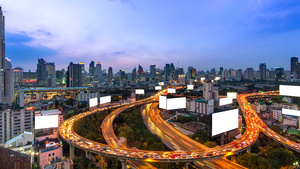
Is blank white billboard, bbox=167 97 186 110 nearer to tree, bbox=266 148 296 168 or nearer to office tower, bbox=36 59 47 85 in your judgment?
tree, bbox=266 148 296 168

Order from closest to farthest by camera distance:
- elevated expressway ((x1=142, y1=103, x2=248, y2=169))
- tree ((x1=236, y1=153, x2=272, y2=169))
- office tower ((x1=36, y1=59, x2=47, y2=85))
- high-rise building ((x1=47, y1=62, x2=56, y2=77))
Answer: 1. tree ((x1=236, y1=153, x2=272, y2=169))
2. elevated expressway ((x1=142, y1=103, x2=248, y2=169))
3. office tower ((x1=36, y1=59, x2=47, y2=85))
4. high-rise building ((x1=47, y1=62, x2=56, y2=77))

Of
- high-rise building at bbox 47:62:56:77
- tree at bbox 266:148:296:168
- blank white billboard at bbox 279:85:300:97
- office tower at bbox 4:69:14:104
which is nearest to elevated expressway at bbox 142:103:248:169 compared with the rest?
tree at bbox 266:148:296:168

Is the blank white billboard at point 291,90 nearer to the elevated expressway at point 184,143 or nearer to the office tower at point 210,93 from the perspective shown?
the office tower at point 210,93

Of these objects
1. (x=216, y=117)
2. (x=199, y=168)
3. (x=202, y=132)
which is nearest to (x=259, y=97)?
(x=202, y=132)

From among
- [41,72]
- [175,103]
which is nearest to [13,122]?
[175,103]

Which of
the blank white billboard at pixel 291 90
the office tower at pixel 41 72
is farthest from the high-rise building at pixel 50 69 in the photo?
the blank white billboard at pixel 291 90

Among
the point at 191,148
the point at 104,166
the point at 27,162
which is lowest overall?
the point at 104,166

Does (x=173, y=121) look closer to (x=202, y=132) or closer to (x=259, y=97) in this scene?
(x=202, y=132)
